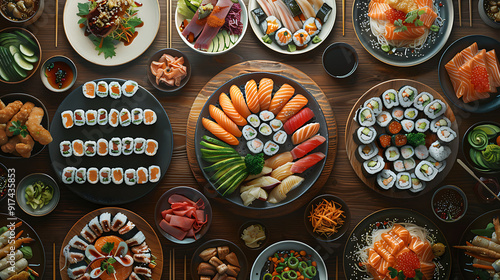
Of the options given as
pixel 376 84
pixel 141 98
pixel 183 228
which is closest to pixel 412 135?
pixel 376 84

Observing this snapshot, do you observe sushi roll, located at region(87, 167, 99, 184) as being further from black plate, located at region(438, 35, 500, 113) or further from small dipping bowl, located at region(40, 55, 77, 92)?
black plate, located at region(438, 35, 500, 113)

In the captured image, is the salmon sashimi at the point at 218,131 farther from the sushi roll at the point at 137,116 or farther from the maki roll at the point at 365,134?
the maki roll at the point at 365,134

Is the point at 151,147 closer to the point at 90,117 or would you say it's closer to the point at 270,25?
the point at 90,117

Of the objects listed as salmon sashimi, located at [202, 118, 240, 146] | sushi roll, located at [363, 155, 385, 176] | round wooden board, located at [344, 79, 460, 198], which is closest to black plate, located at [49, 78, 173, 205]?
salmon sashimi, located at [202, 118, 240, 146]

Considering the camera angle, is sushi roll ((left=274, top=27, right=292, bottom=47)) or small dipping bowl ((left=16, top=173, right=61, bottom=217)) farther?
sushi roll ((left=274, top=27, right=292, bottom=47))

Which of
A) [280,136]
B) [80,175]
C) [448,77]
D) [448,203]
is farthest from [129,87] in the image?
[448,203]
